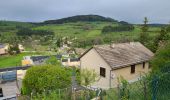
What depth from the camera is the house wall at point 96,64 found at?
25.9 metres

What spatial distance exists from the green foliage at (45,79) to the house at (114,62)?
6.93 m

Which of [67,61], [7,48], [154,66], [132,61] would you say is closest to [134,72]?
[132,61]

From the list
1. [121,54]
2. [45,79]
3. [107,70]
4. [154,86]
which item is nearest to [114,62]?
[107,70]

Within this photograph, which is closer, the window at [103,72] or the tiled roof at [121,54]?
the tiled roof at [121,54]

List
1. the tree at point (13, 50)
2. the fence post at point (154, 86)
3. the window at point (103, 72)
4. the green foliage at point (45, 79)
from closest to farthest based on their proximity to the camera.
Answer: the fence post at point (154, 86) < the green foliage at point (45, 79) < the window at point (103, 72) < the tree at point (13, 50)

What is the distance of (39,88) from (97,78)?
9.38m

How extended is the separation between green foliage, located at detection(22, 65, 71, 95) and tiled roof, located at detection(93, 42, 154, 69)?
724 cm

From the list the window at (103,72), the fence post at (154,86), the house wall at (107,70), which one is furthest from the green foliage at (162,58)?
the window at (103,72)

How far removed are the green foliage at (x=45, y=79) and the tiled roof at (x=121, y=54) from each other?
23.8 feet

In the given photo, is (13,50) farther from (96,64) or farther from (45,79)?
(45,79)

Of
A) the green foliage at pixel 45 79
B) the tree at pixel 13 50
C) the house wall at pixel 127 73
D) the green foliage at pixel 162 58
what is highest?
the green foliage at pixel 162 58

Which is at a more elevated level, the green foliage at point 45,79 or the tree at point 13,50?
the green foliage at point 45,79

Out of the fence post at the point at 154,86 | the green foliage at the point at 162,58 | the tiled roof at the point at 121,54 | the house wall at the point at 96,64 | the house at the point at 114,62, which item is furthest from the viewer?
the house wall at the point at 96,64

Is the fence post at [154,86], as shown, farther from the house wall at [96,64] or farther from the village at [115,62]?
the house wall at [96,64]
